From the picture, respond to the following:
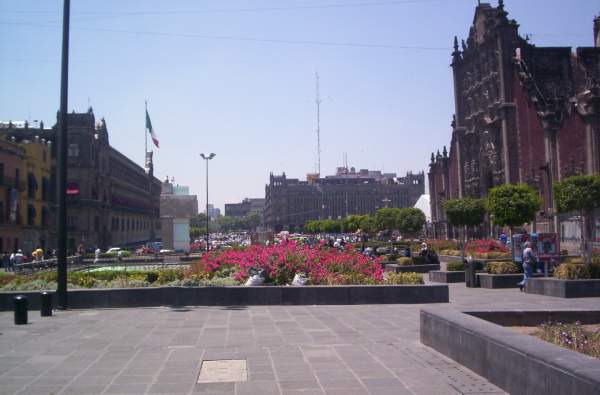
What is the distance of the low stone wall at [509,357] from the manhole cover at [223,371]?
2.93 metres

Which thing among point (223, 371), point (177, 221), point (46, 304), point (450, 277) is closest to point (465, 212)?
point (450, 277)

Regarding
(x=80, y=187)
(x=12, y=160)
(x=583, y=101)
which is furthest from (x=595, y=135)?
(x=80, y=187)

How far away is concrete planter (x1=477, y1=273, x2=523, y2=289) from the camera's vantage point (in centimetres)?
2120

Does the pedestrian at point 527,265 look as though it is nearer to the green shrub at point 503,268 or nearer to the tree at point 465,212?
the green shrub at point 503,268

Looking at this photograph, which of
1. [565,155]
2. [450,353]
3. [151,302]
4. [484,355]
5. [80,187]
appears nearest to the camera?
[484,355]

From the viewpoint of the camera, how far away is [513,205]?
30938 mm

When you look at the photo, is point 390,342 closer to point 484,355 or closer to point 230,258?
point 484,355

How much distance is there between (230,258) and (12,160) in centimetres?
3965

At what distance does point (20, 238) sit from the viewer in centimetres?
5325

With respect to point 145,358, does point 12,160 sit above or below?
above

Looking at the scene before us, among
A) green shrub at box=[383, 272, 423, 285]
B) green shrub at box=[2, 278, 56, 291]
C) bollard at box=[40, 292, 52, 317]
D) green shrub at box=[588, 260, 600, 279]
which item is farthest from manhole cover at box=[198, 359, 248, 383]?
green shrub at box=[588, 260, 600, 279]

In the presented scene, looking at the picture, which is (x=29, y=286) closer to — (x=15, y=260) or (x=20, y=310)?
(x=20, y=310)

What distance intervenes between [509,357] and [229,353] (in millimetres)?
4343

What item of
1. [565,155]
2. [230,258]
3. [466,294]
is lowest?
[466,294]
